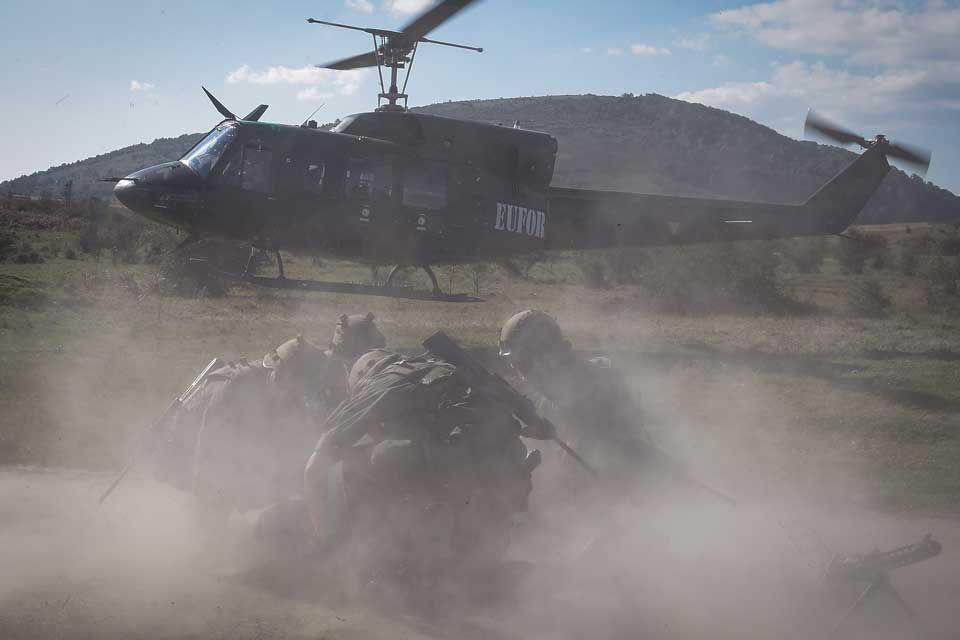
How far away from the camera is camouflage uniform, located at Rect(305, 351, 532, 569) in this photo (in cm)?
580

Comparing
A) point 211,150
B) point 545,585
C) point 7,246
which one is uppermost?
point 211,150

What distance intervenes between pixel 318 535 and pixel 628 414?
3.55 m

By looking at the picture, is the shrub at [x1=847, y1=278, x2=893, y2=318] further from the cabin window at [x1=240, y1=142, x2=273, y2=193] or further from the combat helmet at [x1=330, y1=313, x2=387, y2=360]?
the combat helmet at [x1=330, y1=313, x2=387, y2=360]

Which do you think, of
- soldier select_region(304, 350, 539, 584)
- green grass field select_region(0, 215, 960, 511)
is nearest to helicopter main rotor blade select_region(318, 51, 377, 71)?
green grass field select_region(0, 215, 960, 511)

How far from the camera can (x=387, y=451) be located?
5.75 meters

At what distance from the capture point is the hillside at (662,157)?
72.8m

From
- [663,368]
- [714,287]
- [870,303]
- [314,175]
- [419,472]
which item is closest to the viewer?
[419,472]

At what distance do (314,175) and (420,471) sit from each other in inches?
298

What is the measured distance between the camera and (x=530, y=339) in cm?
808

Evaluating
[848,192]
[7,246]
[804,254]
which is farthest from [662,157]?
[848,192]

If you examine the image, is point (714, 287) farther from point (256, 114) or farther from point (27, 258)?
point (27, 258)

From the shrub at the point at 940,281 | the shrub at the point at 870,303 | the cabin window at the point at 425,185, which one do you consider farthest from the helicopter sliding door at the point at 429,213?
the shrub at the point at 940,281

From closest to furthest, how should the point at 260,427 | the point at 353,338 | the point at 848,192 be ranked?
the point at 260,427, the point at 353,338, the point at 848,192

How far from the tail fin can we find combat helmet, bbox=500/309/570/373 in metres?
10.7
